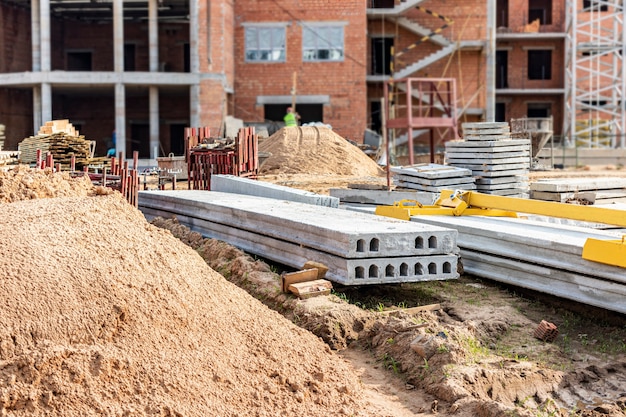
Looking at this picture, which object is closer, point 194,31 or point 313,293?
point 313,293

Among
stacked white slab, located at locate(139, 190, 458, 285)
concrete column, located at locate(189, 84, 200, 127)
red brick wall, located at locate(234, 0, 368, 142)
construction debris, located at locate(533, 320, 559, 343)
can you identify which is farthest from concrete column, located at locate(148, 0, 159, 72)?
construction debris, located at locate(533, 320, 559, 343)

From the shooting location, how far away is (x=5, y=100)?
1502 inches

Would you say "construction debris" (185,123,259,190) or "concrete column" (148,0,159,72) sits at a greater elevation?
"concrete column" (148,0,159,72)

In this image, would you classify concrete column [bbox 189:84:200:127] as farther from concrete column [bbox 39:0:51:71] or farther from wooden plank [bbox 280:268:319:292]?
wooden plank [bbox 280:268:319:292]

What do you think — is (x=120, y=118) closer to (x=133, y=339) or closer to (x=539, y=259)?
(x=539, y=259)

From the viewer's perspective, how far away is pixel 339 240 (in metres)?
9.41

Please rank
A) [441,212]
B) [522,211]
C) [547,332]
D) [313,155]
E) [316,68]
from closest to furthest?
[547,332] → [522,211] → [441,212] → [313,155] → [316,68]

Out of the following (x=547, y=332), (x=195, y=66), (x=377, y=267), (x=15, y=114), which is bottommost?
(x=547, y=332)

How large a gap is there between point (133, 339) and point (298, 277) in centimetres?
292

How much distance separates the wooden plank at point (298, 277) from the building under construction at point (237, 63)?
1044 inches

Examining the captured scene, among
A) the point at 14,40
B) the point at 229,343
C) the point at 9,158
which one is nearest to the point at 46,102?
the point at 14,40

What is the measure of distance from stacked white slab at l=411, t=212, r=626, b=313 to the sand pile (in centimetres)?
1487

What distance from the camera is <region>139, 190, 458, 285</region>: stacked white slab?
30.6 ft

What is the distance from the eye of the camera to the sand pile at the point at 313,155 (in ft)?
86.8
